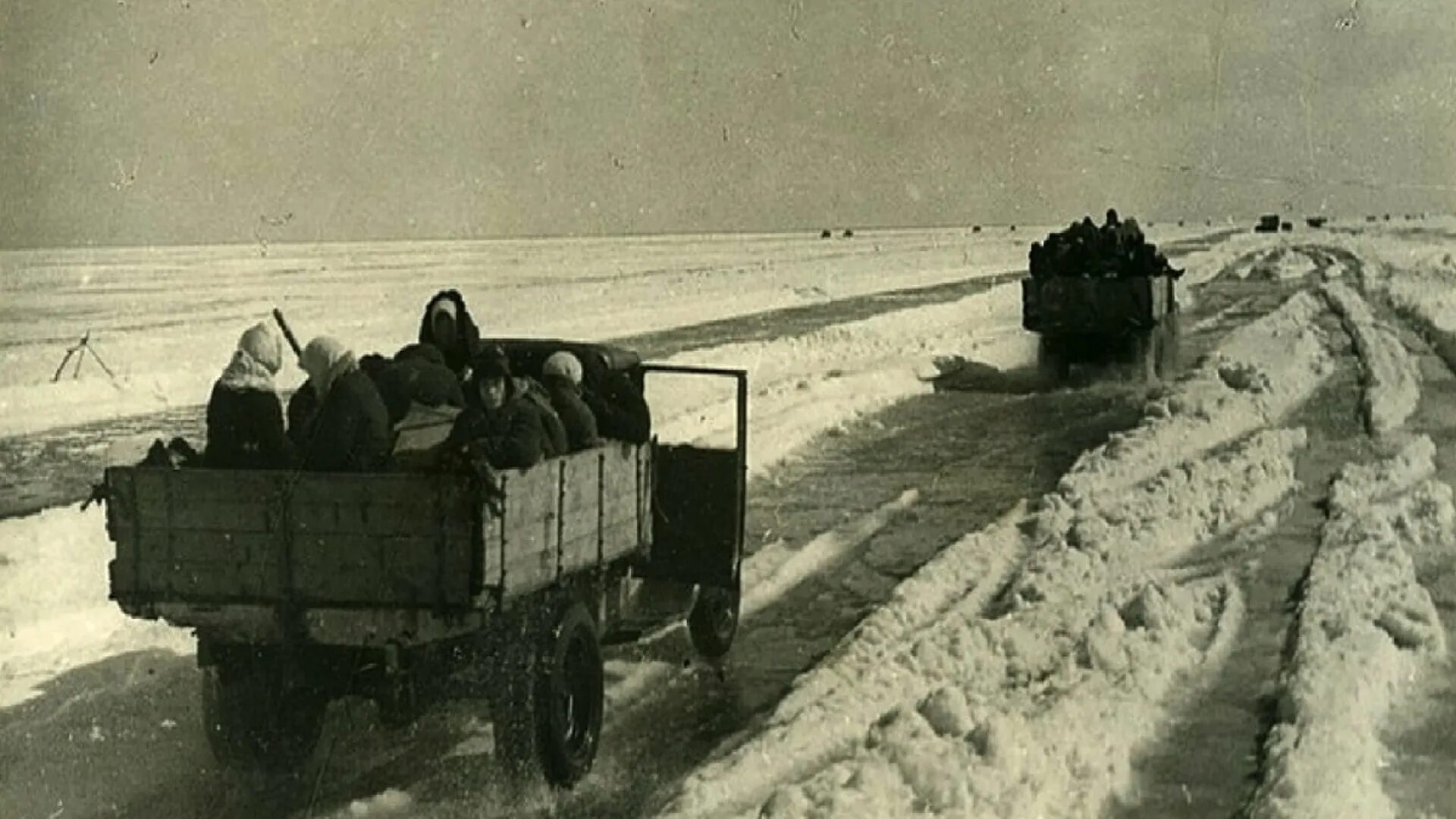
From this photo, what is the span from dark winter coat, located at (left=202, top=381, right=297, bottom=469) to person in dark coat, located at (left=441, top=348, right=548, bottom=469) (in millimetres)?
612

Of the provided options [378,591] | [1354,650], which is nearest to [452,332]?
[378,591]

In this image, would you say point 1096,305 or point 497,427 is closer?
Answer: point 497,427

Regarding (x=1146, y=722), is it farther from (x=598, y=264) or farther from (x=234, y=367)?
(x=598, y=264)

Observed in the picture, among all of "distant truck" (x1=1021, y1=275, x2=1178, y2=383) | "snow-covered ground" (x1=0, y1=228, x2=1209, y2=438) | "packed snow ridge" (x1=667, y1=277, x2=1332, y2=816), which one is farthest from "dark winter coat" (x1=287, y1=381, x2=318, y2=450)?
"distant truck" (x1=1021, y1=275, x2=1178, y2=383)

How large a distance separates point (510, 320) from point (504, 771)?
28.3 metres

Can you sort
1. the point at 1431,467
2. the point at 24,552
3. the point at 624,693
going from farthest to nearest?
the point at 1431,467 → the point at 24,552 → the point at 624,693

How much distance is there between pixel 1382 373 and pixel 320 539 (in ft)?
57.3

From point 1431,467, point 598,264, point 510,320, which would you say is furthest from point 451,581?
point 598,264

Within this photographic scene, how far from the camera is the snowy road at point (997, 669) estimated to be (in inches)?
231

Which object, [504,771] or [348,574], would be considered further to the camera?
[504,771]

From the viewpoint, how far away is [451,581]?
5.38 m

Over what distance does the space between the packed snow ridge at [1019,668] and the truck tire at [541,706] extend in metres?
0.49

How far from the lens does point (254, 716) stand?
20.5 feet

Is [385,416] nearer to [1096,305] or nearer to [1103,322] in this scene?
[1103,322]
